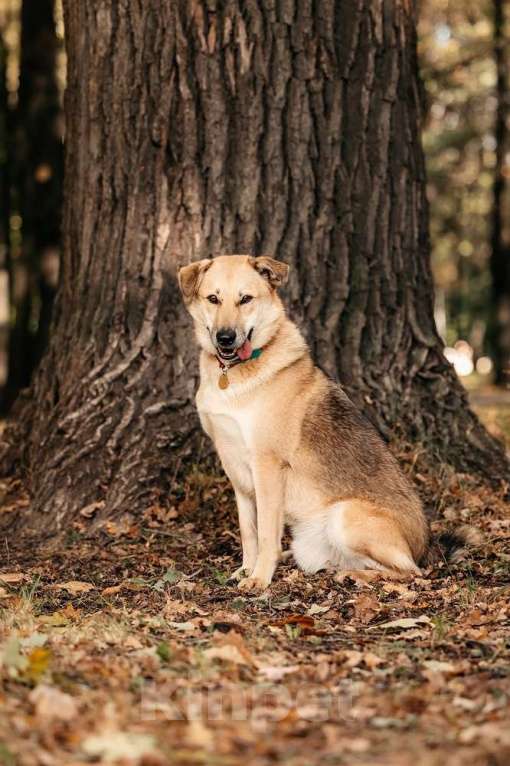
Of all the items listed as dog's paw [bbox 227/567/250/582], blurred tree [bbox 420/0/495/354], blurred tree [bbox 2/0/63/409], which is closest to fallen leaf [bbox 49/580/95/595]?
dog's paw [bbox 227/567/250/582]

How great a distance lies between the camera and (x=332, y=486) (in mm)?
5879

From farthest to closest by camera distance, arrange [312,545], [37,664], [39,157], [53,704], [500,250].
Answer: [500,250] < [39,157] < [312,545] < [37,664] < [53,704]

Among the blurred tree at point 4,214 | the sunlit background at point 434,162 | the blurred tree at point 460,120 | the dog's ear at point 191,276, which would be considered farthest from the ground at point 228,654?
the blurred tree at point 460,120

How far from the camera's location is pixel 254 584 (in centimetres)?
560

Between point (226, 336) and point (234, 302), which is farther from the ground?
point (234, 302)

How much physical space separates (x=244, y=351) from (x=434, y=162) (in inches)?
976

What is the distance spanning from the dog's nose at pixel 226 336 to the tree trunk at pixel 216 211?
1414 millimetres

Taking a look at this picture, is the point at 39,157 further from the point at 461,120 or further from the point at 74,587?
the point at 461,120

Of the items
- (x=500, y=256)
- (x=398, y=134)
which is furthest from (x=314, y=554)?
(x=500, y=256)

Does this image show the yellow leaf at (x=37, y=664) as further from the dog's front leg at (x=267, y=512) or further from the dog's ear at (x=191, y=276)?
the dog's ear at (x=191, y=276)

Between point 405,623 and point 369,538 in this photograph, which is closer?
point 405,623

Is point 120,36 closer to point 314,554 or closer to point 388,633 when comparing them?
point 314,554

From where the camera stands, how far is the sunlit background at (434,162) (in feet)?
48.9

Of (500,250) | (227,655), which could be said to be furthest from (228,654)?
(500,250)
